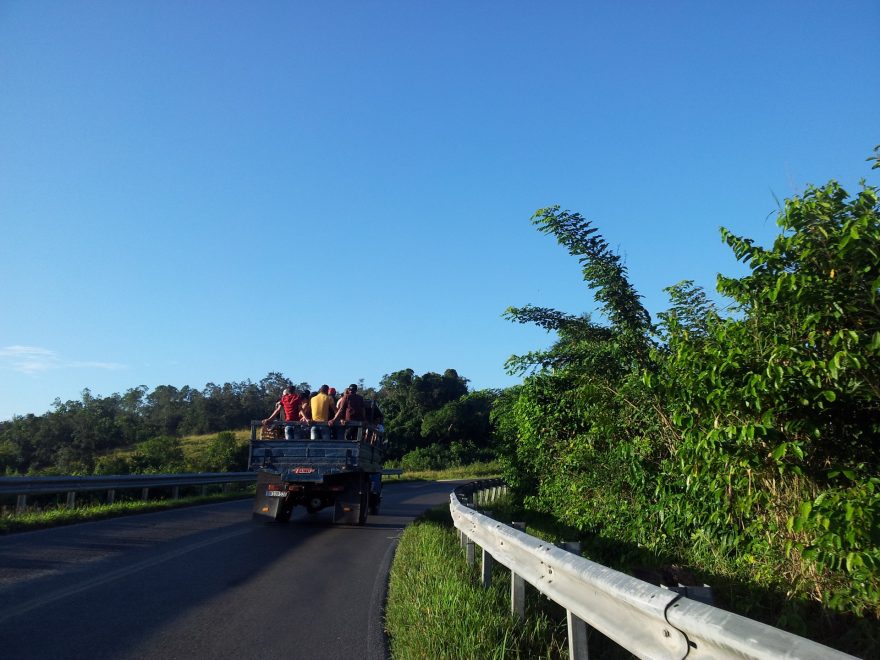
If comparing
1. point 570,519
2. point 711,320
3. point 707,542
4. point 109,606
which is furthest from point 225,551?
point 711,320

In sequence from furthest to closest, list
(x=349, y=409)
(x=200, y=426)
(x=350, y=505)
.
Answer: (x=200, y=426)
(x=349, y=409)
(x=350, y=505)

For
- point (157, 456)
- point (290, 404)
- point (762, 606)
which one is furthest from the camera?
point (157, 456)

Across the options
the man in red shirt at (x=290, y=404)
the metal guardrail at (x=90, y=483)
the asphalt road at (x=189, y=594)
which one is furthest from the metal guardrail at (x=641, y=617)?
the metal guardrail at (x=90, y=483)

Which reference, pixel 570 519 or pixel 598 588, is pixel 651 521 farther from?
pixel 598 588

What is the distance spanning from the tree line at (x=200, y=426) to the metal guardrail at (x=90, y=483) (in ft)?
34.3

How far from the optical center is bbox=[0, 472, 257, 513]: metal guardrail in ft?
43.5

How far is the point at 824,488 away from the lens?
18.0ft

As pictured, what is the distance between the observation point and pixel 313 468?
549 inches

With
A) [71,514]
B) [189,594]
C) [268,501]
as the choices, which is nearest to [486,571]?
[189,594]

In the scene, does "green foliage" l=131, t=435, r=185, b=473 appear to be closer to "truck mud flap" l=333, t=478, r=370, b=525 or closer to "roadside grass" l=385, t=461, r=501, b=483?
"roadside grass" l=385, t=461, r=501, b=483

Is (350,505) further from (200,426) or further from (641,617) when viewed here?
(200,426)

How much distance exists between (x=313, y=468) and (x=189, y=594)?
6774 mm

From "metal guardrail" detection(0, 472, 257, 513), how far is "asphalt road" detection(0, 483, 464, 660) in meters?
1.71

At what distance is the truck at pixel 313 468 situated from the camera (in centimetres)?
1395
